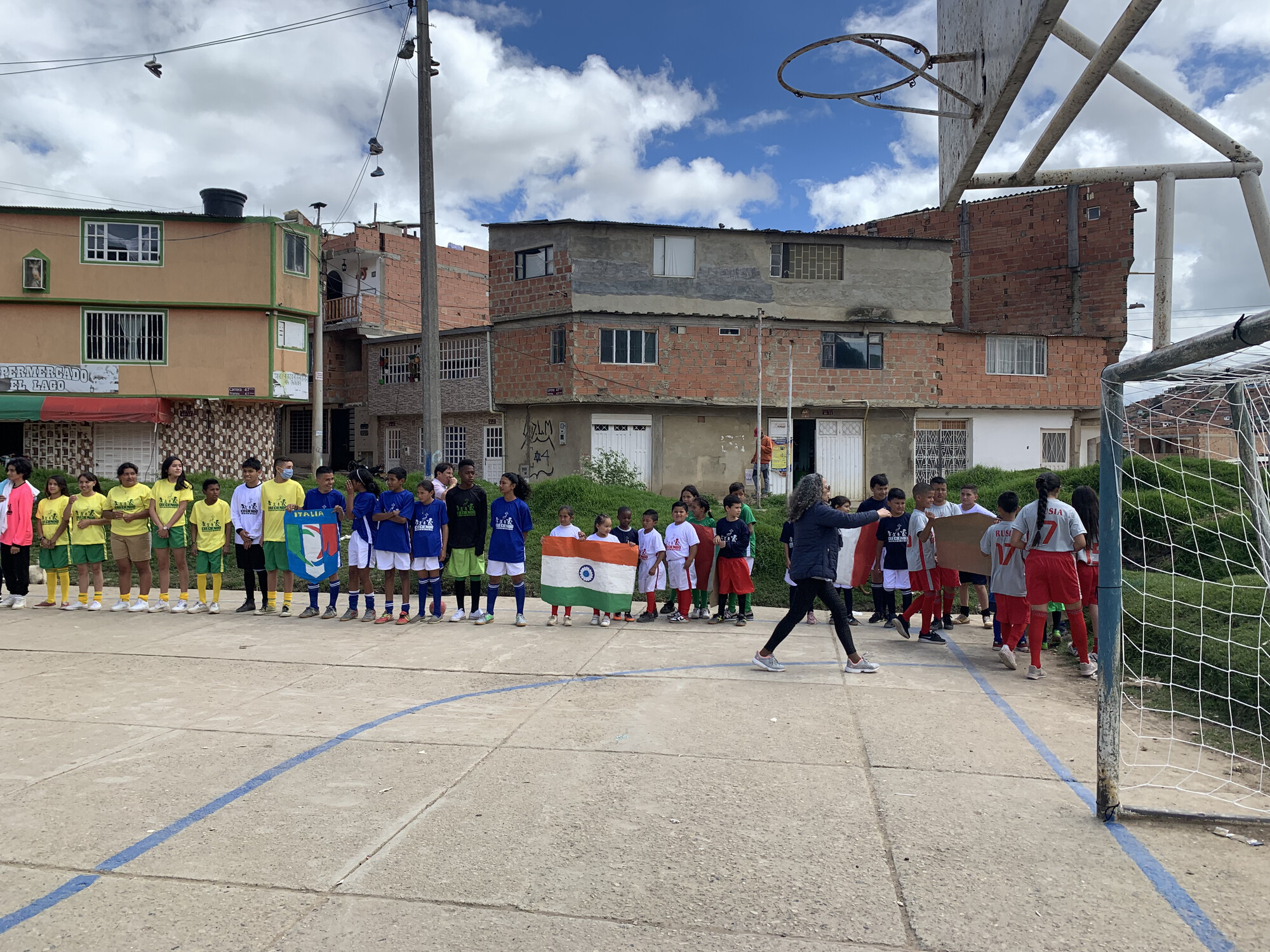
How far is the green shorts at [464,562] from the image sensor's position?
1053 cm

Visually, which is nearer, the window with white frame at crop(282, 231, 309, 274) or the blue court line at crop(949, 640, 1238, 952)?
the blue court line at crop(949, 640, 1238, 952)

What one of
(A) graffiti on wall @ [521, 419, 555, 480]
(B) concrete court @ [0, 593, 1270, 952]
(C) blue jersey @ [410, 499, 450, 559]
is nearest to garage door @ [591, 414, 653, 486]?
(A) graffiti on wall @ [521, 419, 555, 480]

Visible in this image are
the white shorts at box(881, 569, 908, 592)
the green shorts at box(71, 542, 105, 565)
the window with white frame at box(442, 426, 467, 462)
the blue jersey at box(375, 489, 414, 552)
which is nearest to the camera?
the white shorts at box(881, 569, 908, 592)

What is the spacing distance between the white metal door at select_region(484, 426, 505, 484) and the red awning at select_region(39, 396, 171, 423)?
9.85 m

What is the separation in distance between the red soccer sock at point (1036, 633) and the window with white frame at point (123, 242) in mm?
25554

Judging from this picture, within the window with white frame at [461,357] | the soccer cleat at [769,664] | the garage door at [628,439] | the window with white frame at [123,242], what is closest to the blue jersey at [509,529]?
the soccer cleat at [769,664]

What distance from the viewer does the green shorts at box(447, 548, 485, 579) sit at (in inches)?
415

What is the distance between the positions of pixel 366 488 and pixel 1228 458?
8651mm

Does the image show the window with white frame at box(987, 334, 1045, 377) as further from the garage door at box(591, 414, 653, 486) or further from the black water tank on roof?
the black water tank on roof

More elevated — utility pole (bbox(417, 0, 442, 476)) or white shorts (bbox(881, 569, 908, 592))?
utility pole (bbox(417, 0, 442, 476))

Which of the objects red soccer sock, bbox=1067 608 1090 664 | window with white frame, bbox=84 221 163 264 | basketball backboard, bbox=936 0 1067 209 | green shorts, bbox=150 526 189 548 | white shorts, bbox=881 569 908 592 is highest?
window with white frame, bbox=84 221 163 264

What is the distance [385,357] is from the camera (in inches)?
1358

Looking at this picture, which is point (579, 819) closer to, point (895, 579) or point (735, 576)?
point (735, 576)

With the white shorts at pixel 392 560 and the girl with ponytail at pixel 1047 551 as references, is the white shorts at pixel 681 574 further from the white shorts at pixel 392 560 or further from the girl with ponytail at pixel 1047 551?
the girl with ponytail at pixel 1047 551
